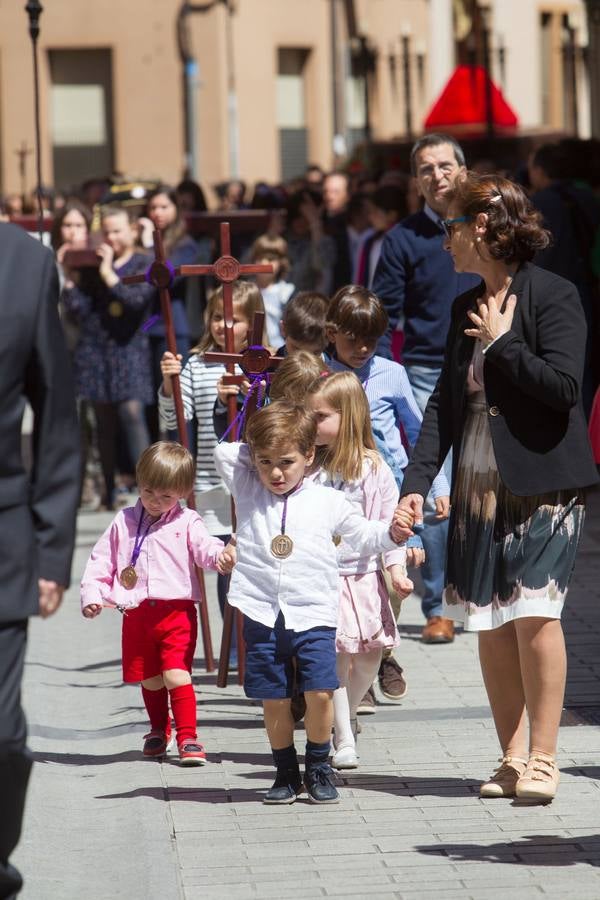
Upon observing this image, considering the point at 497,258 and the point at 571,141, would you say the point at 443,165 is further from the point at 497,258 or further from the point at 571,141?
the point at 571,141

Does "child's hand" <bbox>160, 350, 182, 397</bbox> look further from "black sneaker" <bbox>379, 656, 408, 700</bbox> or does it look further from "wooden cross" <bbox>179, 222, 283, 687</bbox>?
"black sneaker" <bbox>379, 656, 408, 700</bbox>

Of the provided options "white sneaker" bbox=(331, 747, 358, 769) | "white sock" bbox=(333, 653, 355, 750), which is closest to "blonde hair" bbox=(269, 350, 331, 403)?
"white sock" bbox=(333, 653, 355, 750)

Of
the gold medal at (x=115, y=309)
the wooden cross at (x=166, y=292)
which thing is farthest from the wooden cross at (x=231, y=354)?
the gold medal at (x=115, y=309)

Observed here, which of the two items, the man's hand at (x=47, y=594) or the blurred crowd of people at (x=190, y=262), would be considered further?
the blurred crowd of people at (x=190, y=262)

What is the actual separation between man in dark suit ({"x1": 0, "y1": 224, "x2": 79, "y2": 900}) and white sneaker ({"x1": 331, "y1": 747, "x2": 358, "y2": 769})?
7.54 ft

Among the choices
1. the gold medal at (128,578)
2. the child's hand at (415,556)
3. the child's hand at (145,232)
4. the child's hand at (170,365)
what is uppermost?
the child's hand at (145,232)

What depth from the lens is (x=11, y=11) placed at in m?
Answer: 36.1

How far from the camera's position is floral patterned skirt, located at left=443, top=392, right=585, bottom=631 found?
5738 millimetres

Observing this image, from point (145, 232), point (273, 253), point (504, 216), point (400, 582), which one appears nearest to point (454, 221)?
point (504, 216)

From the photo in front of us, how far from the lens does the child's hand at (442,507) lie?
6.16 m

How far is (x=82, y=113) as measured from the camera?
125 feet

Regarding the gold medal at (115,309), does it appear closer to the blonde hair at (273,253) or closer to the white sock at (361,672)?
the blonde hair at (273,253)

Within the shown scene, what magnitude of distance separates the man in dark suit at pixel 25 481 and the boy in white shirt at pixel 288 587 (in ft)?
5.54

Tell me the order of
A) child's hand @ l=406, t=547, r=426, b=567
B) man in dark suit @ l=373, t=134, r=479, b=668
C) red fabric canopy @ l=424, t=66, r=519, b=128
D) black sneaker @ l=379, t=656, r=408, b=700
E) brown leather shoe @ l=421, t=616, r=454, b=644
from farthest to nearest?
red fabric canopy @ l=424, t=66, r=519, b=128, brown leather shoe @ l=421, t=616, r=454, b=644, man in dark suit @ l=373, t=134, r=479, b=668, black sneaker @ l=379, t=656, r=408, b=700, child's hand @ l=406, t=547, r=426, b=567
